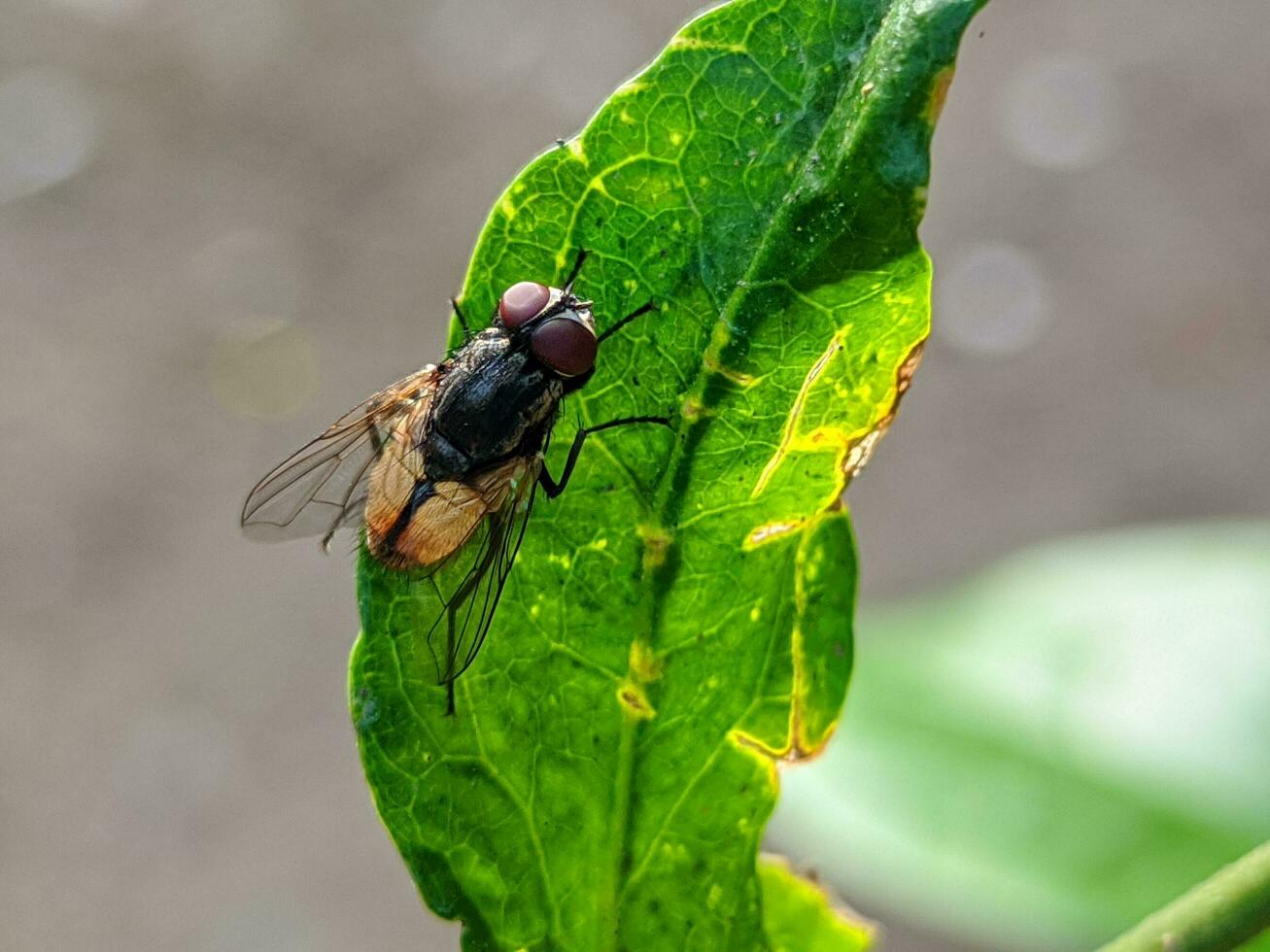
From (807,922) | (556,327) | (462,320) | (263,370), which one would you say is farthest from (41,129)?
(807,922)

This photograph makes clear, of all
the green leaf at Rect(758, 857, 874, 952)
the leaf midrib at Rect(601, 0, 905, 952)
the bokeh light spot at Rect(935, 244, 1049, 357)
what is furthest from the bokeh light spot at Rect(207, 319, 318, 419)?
the leaf midrib at Rect(601, 0, 905, 952)

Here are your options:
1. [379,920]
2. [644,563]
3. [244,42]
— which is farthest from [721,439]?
[244,42]

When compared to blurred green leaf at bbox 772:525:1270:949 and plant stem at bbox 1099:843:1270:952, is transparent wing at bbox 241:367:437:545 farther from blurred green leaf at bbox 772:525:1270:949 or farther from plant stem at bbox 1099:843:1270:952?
plant stem at bbox 1099:843:1270:952

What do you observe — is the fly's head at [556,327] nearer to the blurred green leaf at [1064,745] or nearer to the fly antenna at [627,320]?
the fly antenna at [627,320]

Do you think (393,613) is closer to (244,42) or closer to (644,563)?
(644,563)

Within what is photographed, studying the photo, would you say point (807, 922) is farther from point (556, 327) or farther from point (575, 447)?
point (556, 327)

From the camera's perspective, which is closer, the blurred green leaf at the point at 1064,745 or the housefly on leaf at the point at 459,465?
the housefly on leaf at the point at 459,465

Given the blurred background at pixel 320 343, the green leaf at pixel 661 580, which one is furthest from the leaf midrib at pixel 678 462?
the blurred background at pixel 320 343
